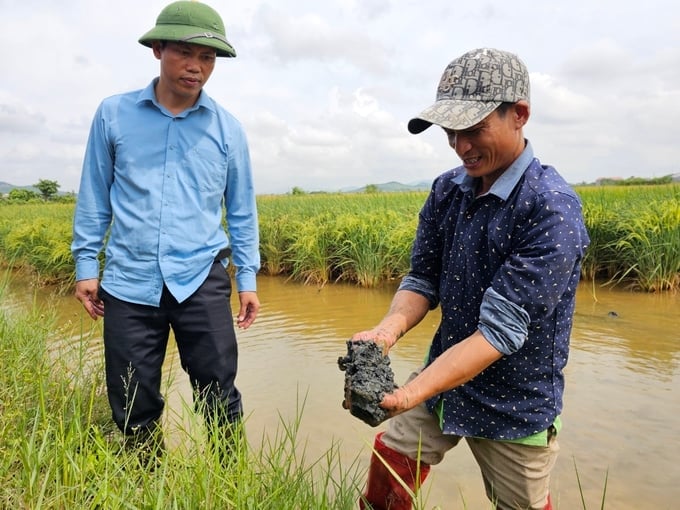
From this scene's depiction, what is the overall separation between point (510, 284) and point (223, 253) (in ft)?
4.14

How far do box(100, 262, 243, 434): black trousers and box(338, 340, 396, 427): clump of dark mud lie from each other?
30.6 inches

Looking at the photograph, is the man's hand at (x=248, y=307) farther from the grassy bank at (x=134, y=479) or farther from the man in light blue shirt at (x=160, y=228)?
the grassy bank at (x=134, y=479)

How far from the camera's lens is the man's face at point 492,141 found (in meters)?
1.41

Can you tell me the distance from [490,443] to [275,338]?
3.54 metres

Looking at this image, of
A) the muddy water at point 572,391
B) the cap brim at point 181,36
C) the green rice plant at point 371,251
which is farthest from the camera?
the green rice plant at point 371,251

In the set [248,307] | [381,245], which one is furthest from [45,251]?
[248,307]

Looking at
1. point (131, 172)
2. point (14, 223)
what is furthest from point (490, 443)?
point (14, 223)

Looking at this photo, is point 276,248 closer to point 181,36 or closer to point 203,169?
point 203,169

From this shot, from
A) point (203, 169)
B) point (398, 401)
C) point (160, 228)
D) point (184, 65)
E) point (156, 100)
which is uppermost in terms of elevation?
point (184, 65)

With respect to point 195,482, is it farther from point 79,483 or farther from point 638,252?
point 638,252

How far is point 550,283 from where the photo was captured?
135 cm

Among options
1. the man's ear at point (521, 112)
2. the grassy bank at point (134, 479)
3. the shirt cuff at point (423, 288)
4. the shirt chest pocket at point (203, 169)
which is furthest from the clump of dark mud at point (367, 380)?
the shirt chest pocket at point (203, 169)

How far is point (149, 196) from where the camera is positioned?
2080 millimetres

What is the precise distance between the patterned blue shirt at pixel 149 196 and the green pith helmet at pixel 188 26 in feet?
0.78
